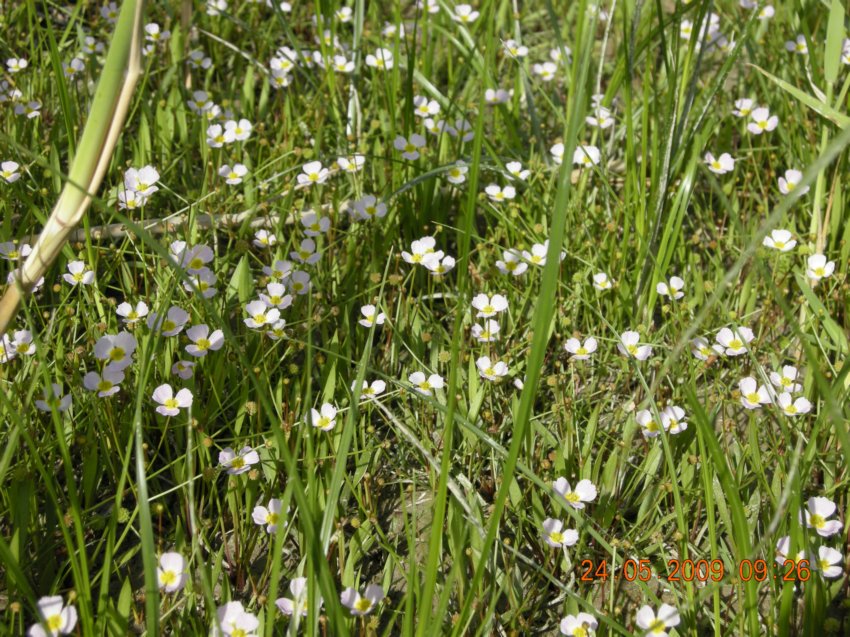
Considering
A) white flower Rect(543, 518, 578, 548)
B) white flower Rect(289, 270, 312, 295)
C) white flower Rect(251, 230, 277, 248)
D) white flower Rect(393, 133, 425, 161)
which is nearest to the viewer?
white flower Rect(543, 518, 578, 548)

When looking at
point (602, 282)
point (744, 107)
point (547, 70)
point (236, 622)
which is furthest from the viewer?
point (547, 70)

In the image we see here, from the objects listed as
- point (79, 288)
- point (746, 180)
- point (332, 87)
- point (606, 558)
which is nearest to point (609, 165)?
point (746, 180)

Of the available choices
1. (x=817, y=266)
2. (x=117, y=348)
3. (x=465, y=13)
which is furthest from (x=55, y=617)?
(x=465, y=13)

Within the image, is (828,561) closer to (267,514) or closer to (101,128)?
(267,514)

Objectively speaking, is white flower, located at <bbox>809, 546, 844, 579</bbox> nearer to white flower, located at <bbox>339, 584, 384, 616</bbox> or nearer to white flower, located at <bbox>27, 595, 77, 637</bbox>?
white flower, located at <bbox>339, 584, 384, 616</bbox>

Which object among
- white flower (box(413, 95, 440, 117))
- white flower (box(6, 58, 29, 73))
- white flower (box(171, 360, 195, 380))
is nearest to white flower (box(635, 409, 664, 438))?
white flower (box(171, 360, 195, 380))

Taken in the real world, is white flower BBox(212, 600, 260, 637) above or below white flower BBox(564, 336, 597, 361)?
A: below
